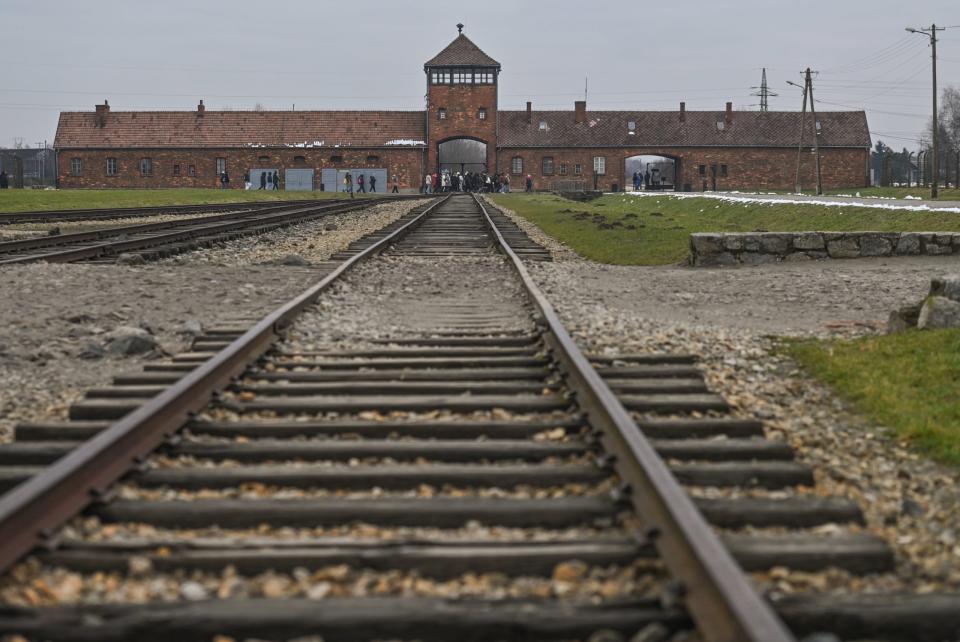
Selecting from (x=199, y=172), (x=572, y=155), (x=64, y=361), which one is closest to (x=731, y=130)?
(x=572, y=155)

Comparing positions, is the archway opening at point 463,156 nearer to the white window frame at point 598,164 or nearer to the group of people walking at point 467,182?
the group of people walking at point 467,182

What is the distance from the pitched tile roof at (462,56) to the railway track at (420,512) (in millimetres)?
77402

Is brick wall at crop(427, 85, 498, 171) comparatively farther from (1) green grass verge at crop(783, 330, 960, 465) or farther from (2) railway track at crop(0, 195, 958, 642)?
(2) railway track at crop(0, 195, 958, 642)

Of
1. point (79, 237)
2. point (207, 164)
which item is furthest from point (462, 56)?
point (79, 237)

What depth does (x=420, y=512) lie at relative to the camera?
373 cm

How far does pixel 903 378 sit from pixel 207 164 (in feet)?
258

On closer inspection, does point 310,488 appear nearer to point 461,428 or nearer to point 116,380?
point 461,428

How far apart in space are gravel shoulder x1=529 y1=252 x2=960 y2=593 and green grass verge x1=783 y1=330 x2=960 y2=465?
12cm

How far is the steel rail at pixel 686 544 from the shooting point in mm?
2604

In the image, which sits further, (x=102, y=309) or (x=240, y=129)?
(x=240, y=129)

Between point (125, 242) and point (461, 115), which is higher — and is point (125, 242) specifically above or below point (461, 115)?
below

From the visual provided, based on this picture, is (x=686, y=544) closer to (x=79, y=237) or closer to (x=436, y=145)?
(x=79, y=237)

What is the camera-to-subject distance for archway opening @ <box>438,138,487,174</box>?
277 feet

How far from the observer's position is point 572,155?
81688 millimetres
